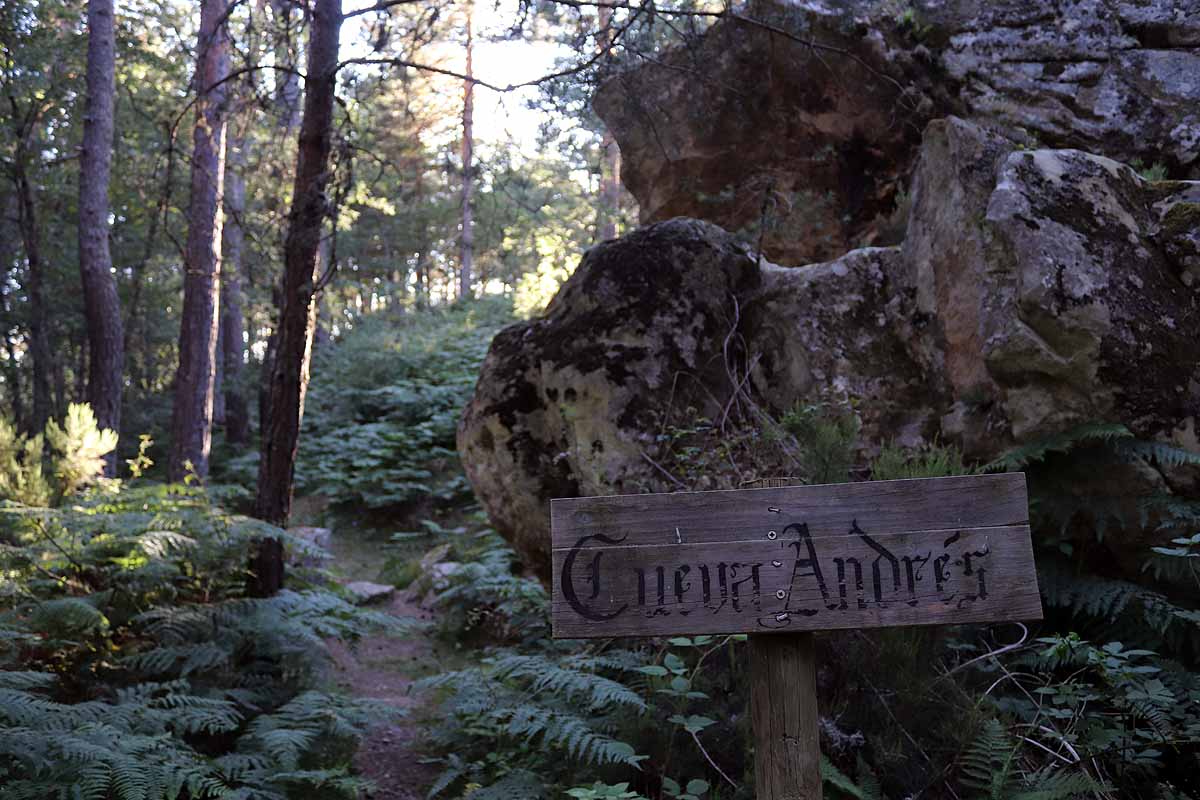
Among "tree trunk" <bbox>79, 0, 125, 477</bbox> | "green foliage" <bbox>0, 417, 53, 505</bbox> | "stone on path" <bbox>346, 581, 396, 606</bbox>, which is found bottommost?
"stone on path" <bbox>346, 581, 396, 606</bbox>

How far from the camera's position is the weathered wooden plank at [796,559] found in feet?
7.37

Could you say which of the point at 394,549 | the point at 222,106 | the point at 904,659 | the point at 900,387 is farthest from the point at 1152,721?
the point at 394,549

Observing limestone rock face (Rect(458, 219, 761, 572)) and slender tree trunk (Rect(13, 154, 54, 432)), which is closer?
limestone rock face (Rect(458, 219, 761, 572))

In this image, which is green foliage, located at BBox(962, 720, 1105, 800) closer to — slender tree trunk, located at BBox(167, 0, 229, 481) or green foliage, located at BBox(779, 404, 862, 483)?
green foliage, located at BBox(779, 404, 862, 483)

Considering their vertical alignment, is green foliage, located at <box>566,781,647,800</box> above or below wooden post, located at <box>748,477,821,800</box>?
below

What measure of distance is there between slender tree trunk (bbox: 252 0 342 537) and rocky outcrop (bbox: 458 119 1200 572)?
1312mm

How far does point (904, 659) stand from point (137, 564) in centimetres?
426

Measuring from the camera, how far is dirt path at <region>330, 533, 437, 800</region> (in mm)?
4707

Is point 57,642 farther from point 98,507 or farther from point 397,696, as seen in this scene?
point 397,696

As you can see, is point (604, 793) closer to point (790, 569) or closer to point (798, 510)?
point (790, 569)

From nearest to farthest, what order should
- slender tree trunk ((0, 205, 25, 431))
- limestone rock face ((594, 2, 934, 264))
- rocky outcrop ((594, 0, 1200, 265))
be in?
1. rocky outcrop ((594, 0, 1200, 265))
2. limestone rock face ((594, 2, 934, 264))
3. slender tree trunk ((0, 205, 25, 431))

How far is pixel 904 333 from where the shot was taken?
5.03 metres

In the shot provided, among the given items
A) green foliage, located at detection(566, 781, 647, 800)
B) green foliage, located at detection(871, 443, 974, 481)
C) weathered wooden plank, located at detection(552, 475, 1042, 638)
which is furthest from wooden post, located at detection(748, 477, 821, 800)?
green foliage, located at detection(871, 443, 974, 481)

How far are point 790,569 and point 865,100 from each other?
6159 mm
